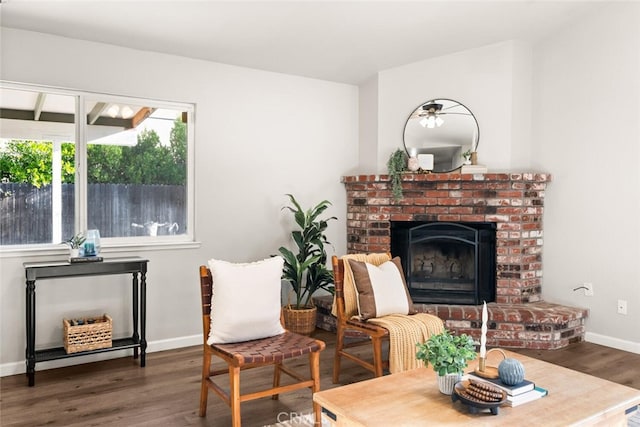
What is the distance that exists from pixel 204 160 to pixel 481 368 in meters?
3.01

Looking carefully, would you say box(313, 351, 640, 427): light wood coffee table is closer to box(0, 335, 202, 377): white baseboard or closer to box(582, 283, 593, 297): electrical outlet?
box(582, 283, 593, 297): electrical outlet

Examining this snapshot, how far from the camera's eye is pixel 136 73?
418 cm

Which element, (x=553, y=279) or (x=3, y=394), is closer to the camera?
(x=3, y=394)

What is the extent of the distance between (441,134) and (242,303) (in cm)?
284

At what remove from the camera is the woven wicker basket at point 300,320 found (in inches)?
185

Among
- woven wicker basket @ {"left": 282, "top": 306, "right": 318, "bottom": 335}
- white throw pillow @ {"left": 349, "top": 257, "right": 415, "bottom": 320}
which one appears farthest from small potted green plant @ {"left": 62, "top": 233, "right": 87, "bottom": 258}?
white throw pillow @ {"left": 349, "top": 257, "right": 415, "bottom": 320}

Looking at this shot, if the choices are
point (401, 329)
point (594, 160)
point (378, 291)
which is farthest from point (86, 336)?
point (594, 160)

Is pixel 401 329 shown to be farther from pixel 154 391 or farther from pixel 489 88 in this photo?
pixel 489 88

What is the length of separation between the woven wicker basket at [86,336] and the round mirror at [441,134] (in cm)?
300

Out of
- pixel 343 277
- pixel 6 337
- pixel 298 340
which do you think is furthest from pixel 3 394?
pixel 343 277

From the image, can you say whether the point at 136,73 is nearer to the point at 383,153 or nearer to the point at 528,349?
the point at 383,153

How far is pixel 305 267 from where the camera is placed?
15.0ft

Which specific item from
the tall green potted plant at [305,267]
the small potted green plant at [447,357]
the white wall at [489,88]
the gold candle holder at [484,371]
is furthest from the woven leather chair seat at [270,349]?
the white wall at [489,88]

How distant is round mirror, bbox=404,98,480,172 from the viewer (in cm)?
476
